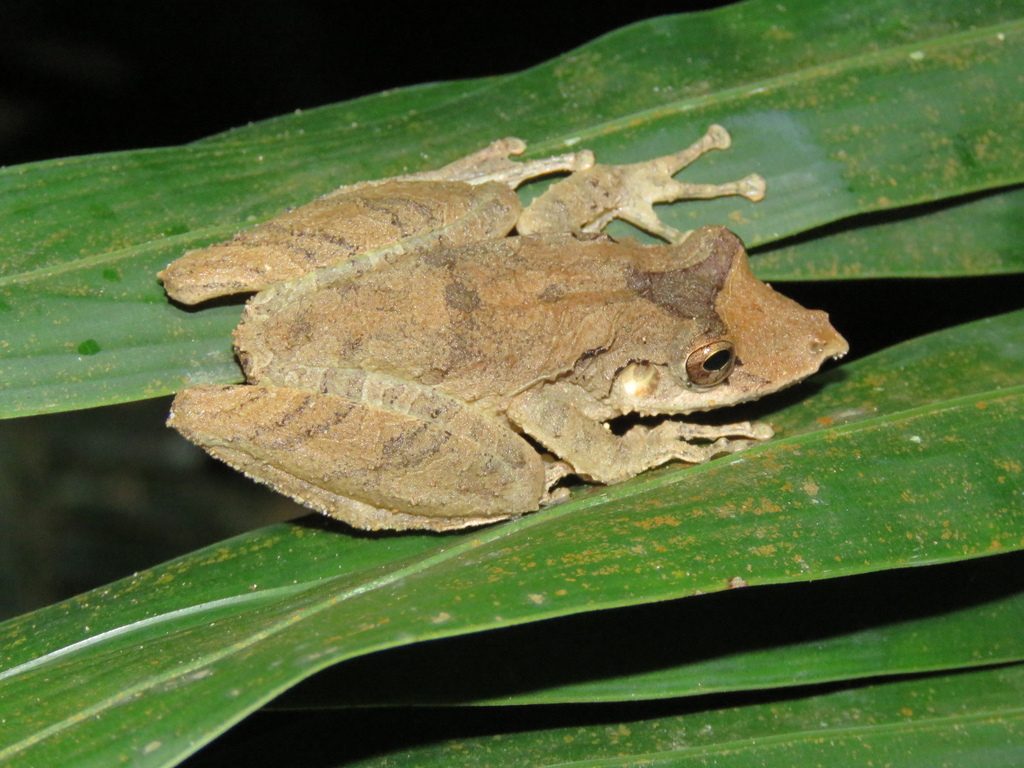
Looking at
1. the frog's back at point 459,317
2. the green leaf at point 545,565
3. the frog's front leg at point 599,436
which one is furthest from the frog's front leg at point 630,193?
the green leaf at point 545,565

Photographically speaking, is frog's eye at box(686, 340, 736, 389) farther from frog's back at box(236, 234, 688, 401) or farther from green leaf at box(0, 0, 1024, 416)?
green leaf at box(0, 0, 1024, 416)

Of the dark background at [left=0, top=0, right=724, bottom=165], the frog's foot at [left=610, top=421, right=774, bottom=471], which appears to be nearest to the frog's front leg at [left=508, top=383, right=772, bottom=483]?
the frog's foot at [left=610, top=421, right=774, bottom=471]

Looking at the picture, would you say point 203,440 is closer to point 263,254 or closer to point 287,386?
point 287,386

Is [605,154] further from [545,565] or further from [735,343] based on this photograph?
[545,565]

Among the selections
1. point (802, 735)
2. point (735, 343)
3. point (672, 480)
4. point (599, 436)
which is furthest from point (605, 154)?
point (802, 735)

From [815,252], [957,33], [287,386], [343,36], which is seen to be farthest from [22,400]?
[343,36]

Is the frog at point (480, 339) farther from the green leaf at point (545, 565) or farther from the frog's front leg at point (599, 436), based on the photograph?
the green leaf at point (545, 565)
